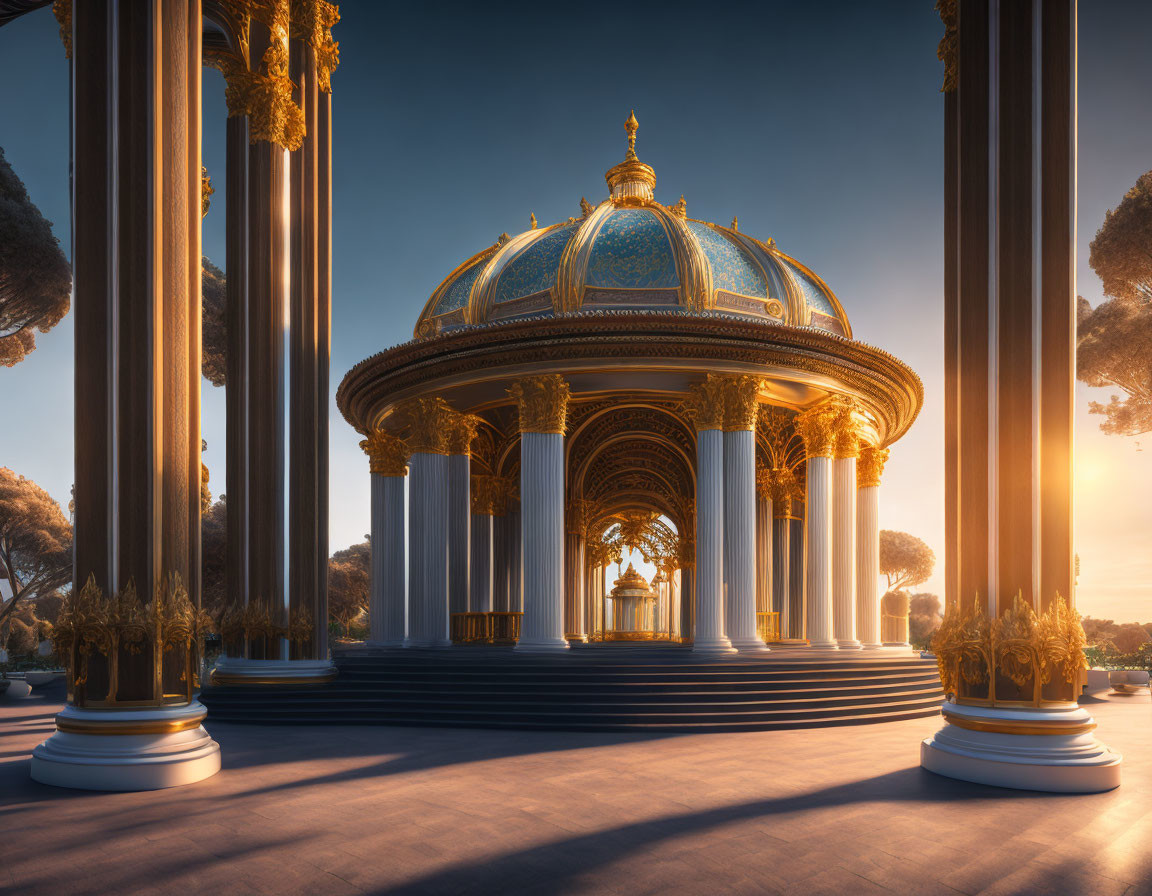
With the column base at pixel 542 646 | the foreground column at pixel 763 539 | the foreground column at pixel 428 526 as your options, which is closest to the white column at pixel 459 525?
the foreground column at pixel 428 526

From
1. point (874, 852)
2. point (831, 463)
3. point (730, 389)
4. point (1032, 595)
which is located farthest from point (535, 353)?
point (874, 852)

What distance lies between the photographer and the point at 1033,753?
9.95 metres

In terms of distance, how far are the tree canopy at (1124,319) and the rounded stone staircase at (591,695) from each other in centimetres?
1374

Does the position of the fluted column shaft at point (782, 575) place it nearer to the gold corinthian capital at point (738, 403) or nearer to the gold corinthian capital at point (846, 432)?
the gold corinthian capital at point (846, 432)

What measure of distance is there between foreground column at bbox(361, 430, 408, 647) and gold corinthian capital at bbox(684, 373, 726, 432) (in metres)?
9.27

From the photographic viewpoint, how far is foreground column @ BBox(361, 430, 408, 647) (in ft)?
83.1

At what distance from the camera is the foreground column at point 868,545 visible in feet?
89.8

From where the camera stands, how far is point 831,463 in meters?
25.6

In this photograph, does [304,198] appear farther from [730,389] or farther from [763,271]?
[763,271]

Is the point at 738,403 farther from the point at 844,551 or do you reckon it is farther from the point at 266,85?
the point at 266,85

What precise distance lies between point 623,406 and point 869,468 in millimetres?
8085

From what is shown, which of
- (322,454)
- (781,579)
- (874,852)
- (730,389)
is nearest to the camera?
(874,852)

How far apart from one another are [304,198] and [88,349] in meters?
9.17

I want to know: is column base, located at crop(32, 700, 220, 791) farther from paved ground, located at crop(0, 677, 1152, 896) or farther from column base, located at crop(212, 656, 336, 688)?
column base, located at crop(212, 656, 336, 688)
